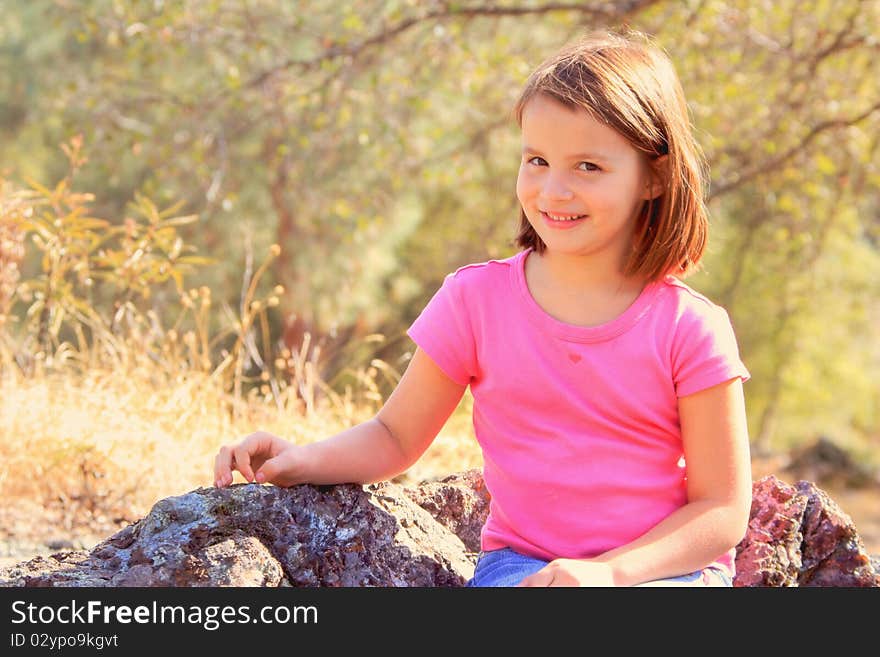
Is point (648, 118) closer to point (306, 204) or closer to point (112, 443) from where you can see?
point (112, 443)

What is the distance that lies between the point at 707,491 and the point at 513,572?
0.36m

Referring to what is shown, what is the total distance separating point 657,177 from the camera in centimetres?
201

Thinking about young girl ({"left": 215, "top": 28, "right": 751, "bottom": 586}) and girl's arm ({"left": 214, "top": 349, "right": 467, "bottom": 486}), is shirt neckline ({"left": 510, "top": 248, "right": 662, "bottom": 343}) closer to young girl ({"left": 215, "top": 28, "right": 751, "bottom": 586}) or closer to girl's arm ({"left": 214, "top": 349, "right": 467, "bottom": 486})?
young girl ({"left": 215, "top": 28, "right": 751, "bottom": 586})

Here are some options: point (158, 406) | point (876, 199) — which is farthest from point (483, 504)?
point (876, 199)

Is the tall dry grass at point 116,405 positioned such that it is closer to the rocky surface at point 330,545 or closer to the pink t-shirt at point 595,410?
the rocky surface at point 330,545

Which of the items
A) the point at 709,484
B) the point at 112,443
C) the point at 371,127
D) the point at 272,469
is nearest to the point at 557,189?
the point at 709,484

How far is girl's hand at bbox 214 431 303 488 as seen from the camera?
198cm

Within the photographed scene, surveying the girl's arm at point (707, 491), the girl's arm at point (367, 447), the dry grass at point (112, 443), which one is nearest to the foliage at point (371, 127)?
the dry grass at point (112, 443)

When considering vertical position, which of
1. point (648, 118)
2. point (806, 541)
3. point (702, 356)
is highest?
point (648, 118)

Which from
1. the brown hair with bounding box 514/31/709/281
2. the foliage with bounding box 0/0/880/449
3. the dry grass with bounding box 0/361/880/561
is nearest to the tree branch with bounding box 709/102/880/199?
the foliage with bounding box 0/0/880/449

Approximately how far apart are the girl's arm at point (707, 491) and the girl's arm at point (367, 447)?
1.42 ft

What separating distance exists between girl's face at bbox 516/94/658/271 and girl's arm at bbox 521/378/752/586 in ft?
1.11

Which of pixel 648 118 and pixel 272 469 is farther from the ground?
pixel 648 118

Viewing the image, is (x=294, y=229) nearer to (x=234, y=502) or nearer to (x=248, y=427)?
→ (x=248, y=427)
